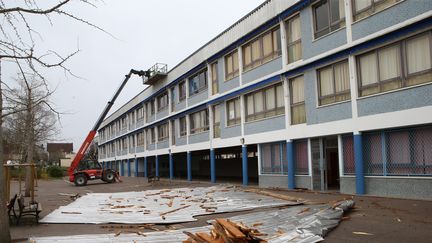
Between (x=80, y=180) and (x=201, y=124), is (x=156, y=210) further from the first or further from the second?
(x=80, y=180)

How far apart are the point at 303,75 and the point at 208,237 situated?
1364 cm

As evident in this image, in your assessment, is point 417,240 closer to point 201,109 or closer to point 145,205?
point 145,205

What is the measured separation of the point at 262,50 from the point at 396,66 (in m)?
9.28

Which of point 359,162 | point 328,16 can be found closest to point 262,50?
point 328,16

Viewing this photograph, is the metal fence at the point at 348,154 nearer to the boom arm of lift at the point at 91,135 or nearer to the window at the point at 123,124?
the boom arm of lift at the point at 91,135

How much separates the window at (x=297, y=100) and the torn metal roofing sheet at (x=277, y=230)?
908 centimetres

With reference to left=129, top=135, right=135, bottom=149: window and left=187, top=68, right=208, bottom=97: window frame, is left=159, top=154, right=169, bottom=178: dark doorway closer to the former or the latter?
left=129, top=135, right=135, bottom=149: window

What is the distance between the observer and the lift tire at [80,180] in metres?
36.4

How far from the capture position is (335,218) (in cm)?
1062

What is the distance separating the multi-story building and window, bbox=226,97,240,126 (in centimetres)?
15

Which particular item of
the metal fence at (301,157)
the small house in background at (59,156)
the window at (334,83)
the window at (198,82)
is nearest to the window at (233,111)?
the window at (198,82)

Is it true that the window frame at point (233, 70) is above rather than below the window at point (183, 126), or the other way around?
above

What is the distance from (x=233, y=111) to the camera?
27.1 m

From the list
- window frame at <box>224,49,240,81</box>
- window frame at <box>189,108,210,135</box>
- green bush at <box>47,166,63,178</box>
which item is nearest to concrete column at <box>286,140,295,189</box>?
window frame at <box>224,49,240,81</box>
